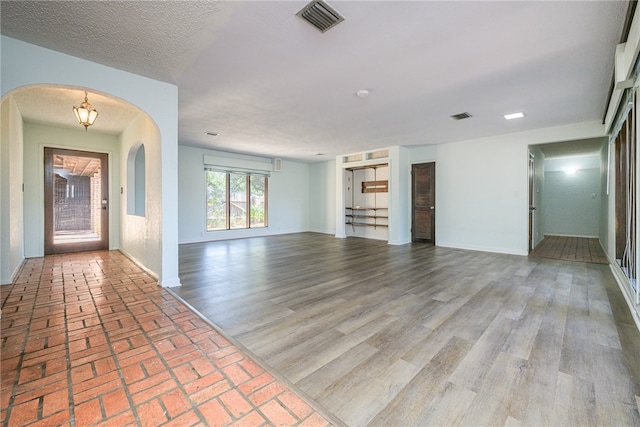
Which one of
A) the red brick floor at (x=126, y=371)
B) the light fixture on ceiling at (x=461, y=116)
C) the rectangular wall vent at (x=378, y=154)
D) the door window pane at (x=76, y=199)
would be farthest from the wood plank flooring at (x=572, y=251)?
the door window pane at (x=76, y=199)

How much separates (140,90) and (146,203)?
1.61m

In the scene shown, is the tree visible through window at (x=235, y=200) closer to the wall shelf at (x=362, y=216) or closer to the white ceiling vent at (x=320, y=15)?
the wall shelf at (x=362, y=216)

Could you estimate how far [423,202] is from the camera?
7.45 m

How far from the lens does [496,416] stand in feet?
4.60

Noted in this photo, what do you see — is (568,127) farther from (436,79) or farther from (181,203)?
(181,203)

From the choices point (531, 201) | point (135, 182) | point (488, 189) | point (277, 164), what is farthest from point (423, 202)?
point (135, 182)

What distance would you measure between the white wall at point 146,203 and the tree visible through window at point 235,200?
2.43 metres

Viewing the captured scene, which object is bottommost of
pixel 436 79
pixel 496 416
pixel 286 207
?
pixel 496 416

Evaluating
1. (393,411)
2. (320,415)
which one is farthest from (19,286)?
(393,411)

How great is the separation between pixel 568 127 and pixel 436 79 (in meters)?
3.86

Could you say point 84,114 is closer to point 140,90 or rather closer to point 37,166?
point 140,90

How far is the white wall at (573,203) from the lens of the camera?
8406 millimetres

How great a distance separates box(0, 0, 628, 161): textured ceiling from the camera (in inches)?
84.5

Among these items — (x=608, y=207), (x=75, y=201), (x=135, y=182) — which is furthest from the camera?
(x=75, y=201)
